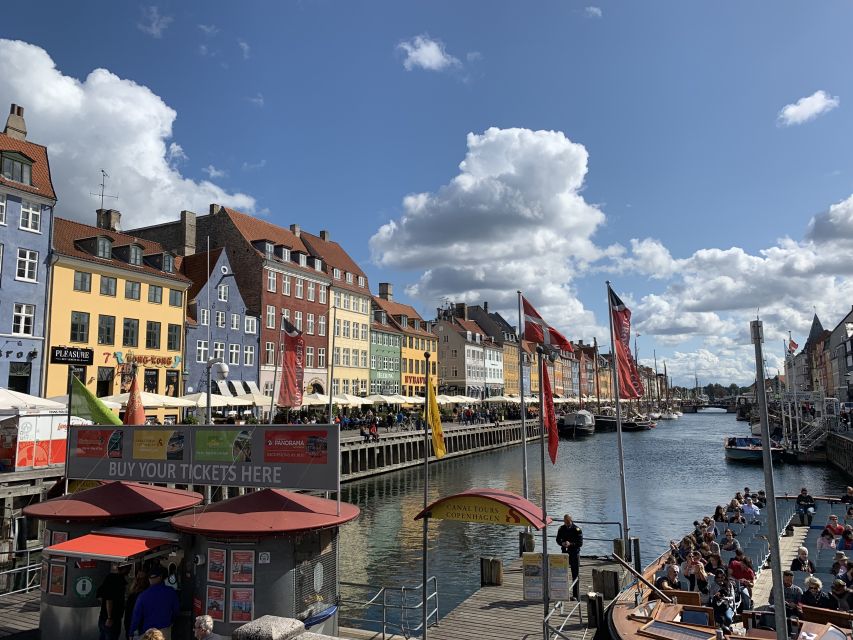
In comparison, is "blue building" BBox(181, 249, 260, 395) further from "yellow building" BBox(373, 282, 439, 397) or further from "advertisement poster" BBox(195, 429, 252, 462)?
"advertisement poster" BBox(195, 429, 252, 462)

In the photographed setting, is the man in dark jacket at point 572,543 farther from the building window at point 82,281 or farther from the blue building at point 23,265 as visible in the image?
the building window at point 82,281

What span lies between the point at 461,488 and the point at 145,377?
2255 centimetres

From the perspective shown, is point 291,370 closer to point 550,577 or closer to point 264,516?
point 550,577

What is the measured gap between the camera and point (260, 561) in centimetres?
1062

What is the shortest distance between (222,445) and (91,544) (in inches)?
102

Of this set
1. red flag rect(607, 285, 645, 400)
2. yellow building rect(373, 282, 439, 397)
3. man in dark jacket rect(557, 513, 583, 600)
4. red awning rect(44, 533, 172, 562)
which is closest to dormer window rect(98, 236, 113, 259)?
red flag rect(607, 285, 645, 400)

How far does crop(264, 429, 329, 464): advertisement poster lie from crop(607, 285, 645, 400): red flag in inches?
381

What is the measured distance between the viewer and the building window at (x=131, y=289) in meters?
43.9

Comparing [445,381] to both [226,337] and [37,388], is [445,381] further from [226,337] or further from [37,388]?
[37,388]

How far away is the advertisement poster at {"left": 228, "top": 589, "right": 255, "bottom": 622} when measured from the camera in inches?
414

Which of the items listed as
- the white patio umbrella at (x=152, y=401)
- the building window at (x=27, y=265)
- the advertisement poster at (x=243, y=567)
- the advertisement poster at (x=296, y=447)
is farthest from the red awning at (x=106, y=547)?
the building window at (x=27, y=265)

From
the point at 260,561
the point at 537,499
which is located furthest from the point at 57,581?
the point at 537,499

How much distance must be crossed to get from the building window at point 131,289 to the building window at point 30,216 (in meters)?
6.82

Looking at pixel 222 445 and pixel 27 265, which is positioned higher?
pixel 27 265
